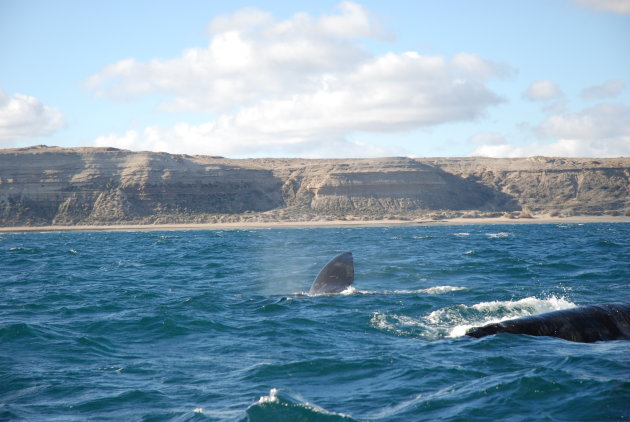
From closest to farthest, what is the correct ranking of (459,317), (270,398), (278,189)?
(270,398) → (459,317) → (278,189)

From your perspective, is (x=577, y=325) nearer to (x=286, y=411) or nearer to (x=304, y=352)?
(x=304, y=352)

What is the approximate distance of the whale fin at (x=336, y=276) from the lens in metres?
19.5

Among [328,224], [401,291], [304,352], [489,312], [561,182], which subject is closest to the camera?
[304,352]

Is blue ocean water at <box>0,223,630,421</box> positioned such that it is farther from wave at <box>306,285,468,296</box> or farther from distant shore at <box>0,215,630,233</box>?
distant shore at <box>0,215,630,233</box>

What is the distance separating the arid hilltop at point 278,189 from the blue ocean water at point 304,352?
255 feet

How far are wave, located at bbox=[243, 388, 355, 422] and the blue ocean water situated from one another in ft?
0.09

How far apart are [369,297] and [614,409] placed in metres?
10.3

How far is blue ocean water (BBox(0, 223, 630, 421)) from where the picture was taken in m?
8.70

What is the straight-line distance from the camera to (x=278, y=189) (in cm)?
11481

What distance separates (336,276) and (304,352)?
26.6 feet

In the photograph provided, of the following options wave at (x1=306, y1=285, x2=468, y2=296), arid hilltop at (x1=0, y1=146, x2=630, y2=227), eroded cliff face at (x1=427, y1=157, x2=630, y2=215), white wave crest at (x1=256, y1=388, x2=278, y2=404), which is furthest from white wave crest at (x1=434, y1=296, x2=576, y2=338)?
eroded cliff face at (x1=427, y1=157, x2=630, y2=215)

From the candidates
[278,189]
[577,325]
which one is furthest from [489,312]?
[278,189]

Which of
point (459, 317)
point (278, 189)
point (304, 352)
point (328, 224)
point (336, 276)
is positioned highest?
point (278, 189)

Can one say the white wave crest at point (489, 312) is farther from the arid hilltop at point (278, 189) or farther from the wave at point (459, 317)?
the arid hilltop at point (278, 189)
